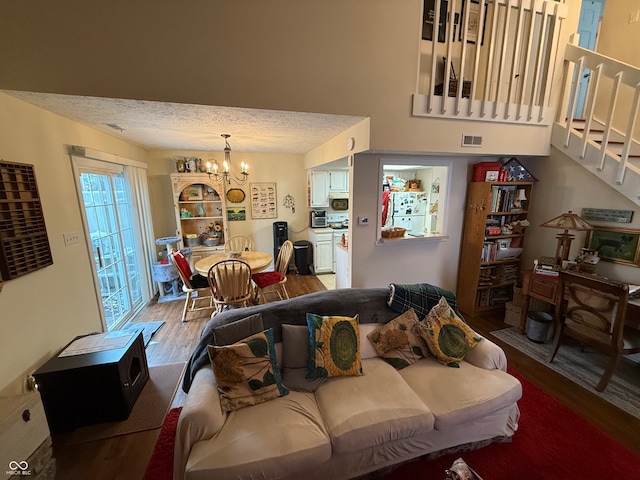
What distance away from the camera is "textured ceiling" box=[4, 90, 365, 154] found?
6.47ft

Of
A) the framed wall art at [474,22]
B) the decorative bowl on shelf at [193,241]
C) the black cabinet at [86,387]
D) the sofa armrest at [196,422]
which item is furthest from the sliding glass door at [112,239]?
the framed wall art at [474,22]

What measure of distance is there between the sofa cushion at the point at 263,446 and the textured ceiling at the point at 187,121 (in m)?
2.20

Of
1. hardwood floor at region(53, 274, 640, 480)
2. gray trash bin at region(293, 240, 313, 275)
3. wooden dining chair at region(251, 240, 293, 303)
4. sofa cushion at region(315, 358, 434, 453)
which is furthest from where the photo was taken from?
gray trash bin at region(293, 240, 313, 275)

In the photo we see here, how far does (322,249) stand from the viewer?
→ 511cm

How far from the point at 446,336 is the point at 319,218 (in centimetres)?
361

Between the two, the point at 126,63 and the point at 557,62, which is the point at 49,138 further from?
the point at 557,62

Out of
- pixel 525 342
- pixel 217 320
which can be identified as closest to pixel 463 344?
pixel 525 342

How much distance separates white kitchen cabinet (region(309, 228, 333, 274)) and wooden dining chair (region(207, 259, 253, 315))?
2.19 meters

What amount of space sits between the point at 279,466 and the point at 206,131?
3.16m

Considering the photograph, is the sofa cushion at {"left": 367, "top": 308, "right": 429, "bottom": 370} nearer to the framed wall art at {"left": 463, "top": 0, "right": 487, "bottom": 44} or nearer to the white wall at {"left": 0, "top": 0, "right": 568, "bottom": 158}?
the white wall at {"left": 0, "top": 0, "right": 568, "bottom": 158}

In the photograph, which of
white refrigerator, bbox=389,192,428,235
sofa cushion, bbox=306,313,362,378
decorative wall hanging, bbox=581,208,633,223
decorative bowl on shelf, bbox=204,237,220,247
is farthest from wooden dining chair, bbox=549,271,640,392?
decorative bowl on shelf, bbox=204,237,220,247

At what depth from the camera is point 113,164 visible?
324 centimetres

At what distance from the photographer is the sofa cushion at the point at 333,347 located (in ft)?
5.51

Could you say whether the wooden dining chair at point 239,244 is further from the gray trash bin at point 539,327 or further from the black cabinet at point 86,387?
the gray trash bin at point 539,327
